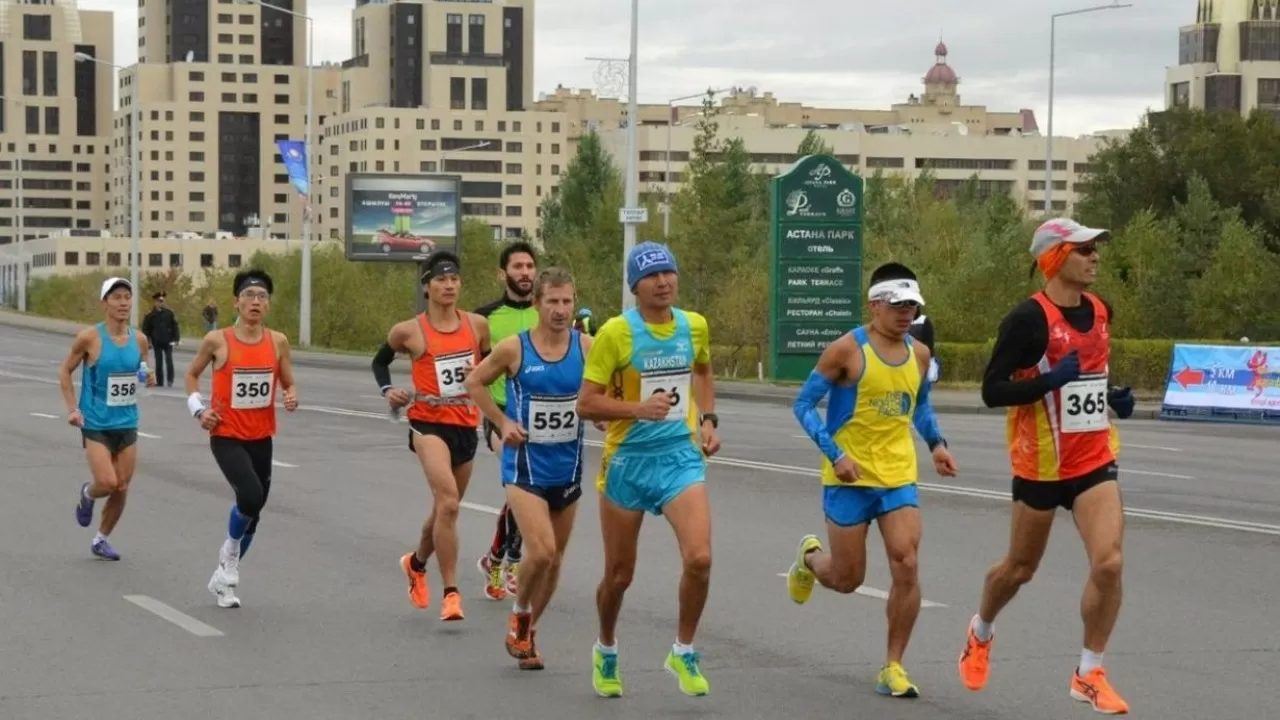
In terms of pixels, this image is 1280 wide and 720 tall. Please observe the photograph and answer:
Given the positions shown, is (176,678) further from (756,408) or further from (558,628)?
(756,408)

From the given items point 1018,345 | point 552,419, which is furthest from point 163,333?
point 1018,345

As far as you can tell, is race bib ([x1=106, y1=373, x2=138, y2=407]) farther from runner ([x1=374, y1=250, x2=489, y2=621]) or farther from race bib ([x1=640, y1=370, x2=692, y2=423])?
race bib ([x1=640, y1=370, x2=692, y2=423])

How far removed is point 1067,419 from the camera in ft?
29.4

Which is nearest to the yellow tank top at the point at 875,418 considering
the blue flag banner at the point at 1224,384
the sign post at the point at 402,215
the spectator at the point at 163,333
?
the blue flag banner at the point at 1224,384

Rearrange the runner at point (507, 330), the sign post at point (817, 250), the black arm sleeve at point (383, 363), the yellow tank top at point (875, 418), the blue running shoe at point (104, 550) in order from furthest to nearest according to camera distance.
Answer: the sign post at point (817, 250) < the blue running shoe at point (104, 550) < the runner at point (507, 330) < the black arm sleeve at point (383, 363) < the yellow tank top at point (875, 418)

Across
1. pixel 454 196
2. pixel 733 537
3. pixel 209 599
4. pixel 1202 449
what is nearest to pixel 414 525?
pixel 733 537

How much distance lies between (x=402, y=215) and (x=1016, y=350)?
58977mm

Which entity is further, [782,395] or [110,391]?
[782,395]

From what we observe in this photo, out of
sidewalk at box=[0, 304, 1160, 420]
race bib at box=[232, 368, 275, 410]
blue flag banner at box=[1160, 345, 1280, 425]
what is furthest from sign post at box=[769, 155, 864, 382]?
race bib at box=[232, 368, 275, 410]

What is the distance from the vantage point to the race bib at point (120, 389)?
14273 mm

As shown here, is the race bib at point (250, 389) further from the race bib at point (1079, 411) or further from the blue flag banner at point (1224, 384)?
the blue flag banner at point (1224, 384)

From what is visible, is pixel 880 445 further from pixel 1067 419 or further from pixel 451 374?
pixel 451 374

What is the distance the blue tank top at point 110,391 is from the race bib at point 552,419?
505 centimetres

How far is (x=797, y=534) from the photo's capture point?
15.9 meters
